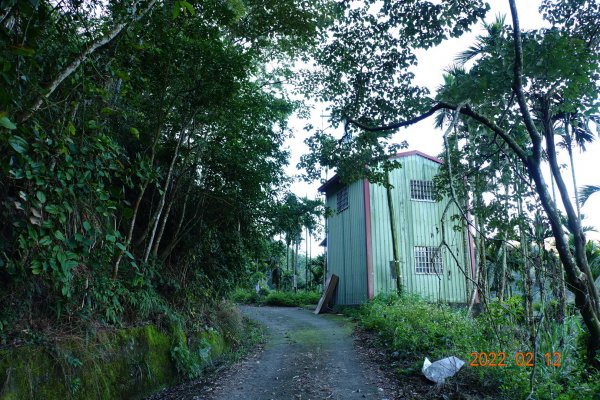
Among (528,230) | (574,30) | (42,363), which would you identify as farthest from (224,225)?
(574,30)

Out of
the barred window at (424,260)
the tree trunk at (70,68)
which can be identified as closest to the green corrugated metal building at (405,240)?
the barred window at (424,260)

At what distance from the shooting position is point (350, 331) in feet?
34.3

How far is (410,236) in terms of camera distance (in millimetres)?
14562

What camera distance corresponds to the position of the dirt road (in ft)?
18.2

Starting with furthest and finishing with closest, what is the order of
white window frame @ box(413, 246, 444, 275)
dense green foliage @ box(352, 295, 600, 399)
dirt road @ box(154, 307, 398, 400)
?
1. white window frame @ box(413, 246, 444, 275)
2. dirt road @ box(154, 307, 398, 400)
3. dense green foliage @ box(352, 295, 600, 399)

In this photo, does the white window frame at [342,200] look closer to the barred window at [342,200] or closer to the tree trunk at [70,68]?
the barred window at [342,200]

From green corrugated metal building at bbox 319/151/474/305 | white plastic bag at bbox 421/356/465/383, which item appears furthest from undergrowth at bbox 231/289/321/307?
white plastic bag at bbox 421/356/465/383

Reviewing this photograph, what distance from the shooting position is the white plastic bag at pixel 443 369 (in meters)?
5.49

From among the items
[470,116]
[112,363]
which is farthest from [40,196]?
[470,116]

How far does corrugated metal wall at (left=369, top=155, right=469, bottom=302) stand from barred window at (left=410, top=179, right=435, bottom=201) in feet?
0.54

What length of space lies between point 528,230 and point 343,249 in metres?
10.7

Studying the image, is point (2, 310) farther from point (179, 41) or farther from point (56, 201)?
point (179, 41)

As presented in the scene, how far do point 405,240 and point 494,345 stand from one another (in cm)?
865

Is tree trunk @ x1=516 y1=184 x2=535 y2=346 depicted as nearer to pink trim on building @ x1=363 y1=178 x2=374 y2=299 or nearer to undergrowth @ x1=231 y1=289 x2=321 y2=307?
pink trim on building @ x1=363 y1=178 x2=374 y2=299
